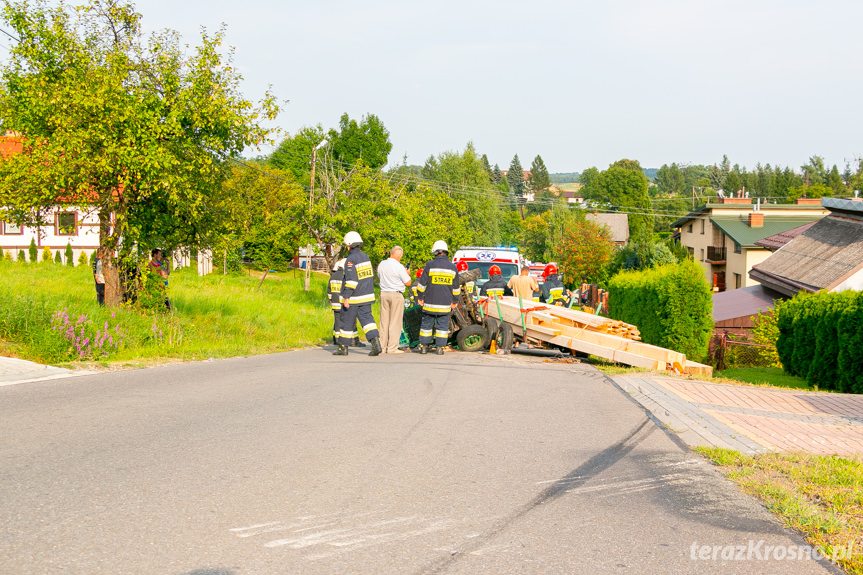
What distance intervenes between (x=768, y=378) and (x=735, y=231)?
38.3m

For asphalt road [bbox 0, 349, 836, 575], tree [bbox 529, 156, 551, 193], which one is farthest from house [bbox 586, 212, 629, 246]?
asphalt road [bbox 0, 349, 836, 575]

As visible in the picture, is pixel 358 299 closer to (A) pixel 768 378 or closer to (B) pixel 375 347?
(B) pixel 375 347

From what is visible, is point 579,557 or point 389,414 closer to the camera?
point 579,557

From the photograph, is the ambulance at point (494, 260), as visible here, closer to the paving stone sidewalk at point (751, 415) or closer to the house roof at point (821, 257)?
the house roof at point (821, 257)

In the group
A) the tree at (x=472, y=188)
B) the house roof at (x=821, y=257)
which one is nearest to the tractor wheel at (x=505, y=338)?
the house roof at (x=821, y=257)

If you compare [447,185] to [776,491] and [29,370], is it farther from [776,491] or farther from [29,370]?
[776,491]

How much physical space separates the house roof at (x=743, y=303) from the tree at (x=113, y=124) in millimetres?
19357

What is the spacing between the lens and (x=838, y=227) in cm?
2594

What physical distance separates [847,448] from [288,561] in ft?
18.2

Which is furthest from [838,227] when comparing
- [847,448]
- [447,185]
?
[447,185]

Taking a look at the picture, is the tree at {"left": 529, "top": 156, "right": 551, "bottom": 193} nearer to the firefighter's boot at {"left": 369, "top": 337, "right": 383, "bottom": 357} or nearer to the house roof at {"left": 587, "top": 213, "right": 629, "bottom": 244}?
the house roof at {"left": 587, "top": 213, "right": 629, "bottom": 244}

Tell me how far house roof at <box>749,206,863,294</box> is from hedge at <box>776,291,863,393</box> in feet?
18.1

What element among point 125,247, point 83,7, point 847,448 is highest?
point 83,7

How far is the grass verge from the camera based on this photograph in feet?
14.7
